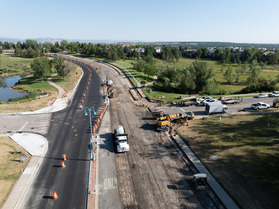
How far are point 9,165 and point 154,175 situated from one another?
19.2 m

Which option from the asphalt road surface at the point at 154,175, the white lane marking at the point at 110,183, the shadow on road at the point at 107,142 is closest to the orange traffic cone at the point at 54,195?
the white lane marking at the point at 110,183

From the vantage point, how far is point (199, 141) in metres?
28.1

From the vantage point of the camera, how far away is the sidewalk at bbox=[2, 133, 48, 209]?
1784 cm

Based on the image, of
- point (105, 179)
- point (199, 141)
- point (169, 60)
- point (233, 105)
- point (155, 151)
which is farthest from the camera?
point (169, 60)

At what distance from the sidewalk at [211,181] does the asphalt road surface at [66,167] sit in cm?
1395

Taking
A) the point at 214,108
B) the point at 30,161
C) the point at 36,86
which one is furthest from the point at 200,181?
the point at 36,86

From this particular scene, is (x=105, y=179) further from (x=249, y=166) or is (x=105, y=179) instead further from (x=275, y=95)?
(x=275, y=95)

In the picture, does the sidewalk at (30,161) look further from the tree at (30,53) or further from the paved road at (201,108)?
the tree at (30,53)

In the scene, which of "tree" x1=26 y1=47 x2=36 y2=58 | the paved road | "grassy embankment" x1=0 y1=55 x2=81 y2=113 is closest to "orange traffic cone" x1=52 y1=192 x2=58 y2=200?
the paved road

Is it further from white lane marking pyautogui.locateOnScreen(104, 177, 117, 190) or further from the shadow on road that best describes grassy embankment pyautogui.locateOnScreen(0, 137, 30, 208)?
the shadow on road

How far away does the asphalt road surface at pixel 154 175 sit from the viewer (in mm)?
17500

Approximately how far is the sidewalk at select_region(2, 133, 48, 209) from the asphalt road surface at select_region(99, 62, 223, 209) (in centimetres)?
1036

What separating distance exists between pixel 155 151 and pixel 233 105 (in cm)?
2922

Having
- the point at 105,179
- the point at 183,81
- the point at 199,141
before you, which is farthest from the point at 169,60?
the point at 105,179
